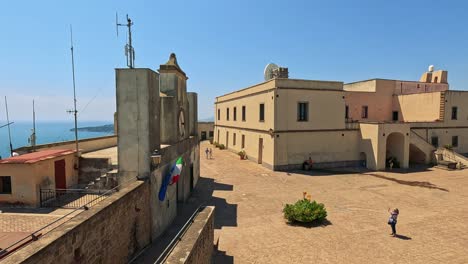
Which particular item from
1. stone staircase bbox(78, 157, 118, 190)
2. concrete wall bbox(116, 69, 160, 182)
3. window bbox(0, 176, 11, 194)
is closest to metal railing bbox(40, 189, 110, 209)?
stone staircase bbox(78, 157, 118, 190)

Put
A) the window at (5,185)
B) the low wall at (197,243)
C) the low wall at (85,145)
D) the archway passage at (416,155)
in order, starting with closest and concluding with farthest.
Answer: the low wall at (197,243), the window at (5,185), the low wall at (85,145), the archway passage at (416,155)

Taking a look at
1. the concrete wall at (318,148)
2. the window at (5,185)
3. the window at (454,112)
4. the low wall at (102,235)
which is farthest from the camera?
the window at (454,112)

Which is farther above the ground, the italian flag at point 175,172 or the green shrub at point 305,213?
the italian flag at point 175,172

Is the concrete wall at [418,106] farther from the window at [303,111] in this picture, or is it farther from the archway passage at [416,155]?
the window at [303,111]

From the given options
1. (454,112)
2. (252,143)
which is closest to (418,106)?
(454,112)

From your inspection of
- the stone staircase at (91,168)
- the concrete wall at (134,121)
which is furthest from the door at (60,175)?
the concrete wall at (134,121)

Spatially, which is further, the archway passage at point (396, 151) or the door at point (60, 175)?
the archway passage at point (396, 151)

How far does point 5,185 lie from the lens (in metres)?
10.2

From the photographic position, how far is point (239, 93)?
3300cm

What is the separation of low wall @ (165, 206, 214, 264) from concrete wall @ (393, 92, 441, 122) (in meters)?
30.8

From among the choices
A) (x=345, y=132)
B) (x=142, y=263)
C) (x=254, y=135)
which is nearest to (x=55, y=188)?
(x=142, y=263)

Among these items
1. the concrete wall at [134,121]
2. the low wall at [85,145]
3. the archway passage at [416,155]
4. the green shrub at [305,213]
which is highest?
the concrete wall at [134,121]

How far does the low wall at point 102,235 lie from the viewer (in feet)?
16.7

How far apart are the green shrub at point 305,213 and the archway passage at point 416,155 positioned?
20.4 metres
